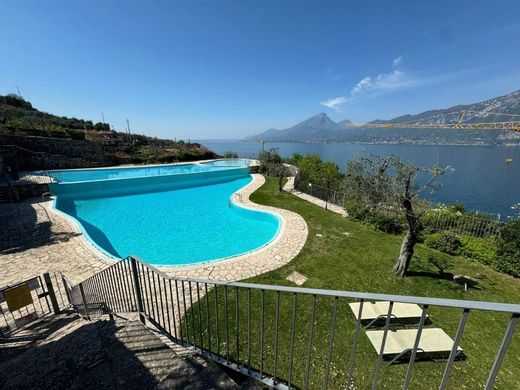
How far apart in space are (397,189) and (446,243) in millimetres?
3683

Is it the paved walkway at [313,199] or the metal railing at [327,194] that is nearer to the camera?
the paved walkway at [313,199]

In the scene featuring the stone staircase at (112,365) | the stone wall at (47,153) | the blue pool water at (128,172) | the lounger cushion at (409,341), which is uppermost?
the stone wall at (47,153)

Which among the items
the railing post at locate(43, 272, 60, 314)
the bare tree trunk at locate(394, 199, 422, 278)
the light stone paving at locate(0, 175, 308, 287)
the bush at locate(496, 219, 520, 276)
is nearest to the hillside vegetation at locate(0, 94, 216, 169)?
the light stone paving at locate(0, 175, 308, 287)

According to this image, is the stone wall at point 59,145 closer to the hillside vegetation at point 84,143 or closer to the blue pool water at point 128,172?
the hillside vegetation at point 84,143

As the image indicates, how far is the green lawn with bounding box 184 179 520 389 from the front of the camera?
4.33m

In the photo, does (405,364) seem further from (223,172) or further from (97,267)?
(223,172)

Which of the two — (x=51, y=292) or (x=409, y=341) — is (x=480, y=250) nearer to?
(x=409, y=341)

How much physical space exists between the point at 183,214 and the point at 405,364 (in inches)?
514

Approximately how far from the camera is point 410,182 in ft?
24.0

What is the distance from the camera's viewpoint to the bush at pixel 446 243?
9547 millimetres

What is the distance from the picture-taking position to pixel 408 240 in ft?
24.3

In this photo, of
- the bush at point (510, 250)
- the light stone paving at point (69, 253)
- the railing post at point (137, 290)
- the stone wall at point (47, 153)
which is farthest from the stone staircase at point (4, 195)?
the bush at point (510, 250)

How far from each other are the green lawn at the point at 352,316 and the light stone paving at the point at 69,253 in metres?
0.61

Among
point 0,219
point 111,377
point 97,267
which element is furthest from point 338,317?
point 0,219
